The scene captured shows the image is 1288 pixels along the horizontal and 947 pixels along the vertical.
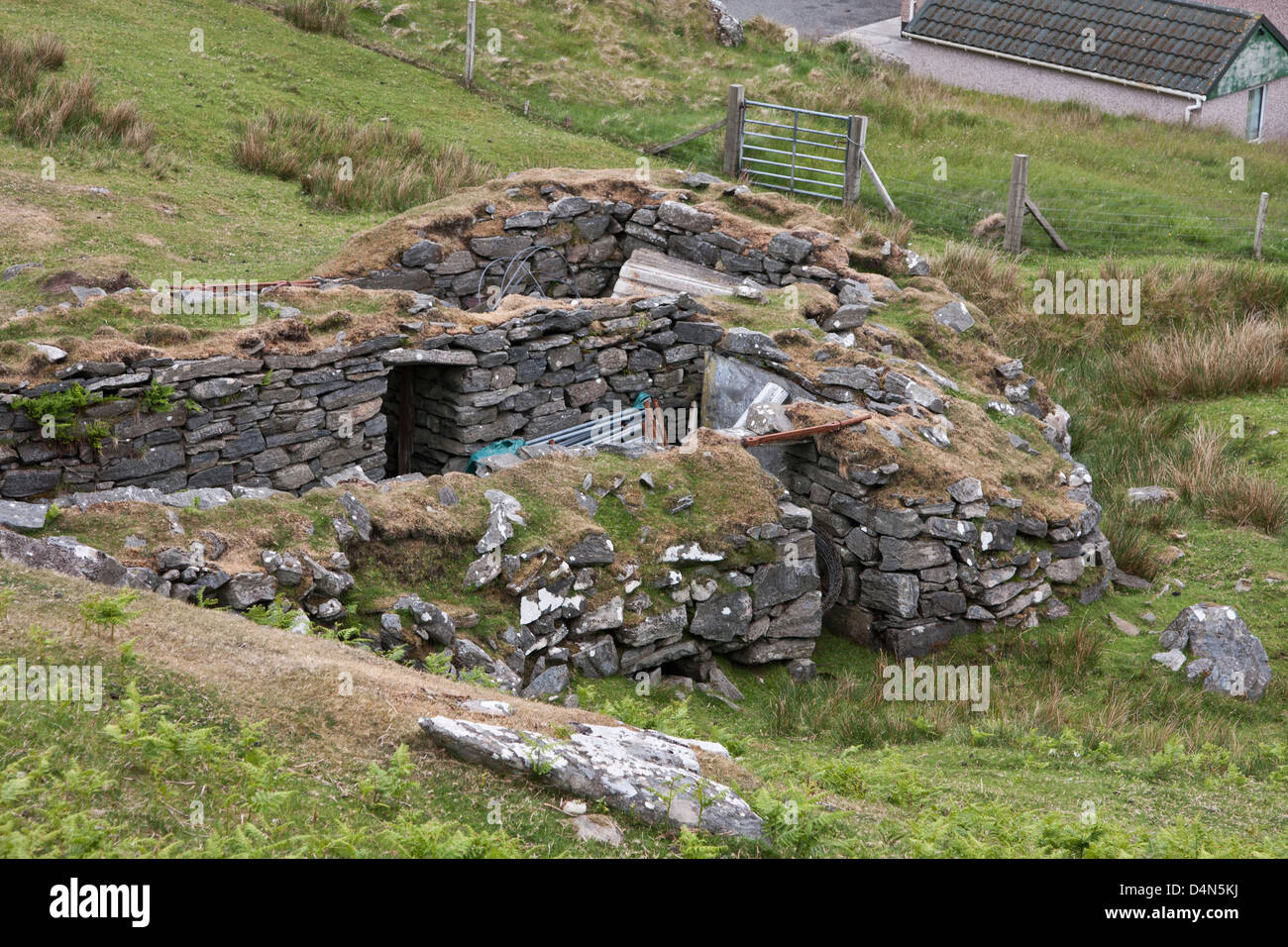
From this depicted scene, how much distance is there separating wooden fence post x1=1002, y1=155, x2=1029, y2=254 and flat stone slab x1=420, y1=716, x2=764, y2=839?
14447 millimetres

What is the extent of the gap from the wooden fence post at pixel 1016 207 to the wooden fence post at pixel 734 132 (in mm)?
4417

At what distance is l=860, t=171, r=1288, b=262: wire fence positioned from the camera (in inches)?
748

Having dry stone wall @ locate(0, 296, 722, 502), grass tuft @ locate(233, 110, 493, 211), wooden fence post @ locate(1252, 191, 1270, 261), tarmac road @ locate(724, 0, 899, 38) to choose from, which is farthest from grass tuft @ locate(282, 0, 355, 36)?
wooden fence post @ locate(1252, 191, 1270, 261)

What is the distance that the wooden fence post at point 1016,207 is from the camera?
18.0m

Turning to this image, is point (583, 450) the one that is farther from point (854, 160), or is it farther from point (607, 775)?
point (854, 160)

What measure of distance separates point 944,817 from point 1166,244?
1549cm

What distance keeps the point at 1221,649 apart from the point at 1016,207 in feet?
32.5

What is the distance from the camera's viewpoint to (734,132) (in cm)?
1989

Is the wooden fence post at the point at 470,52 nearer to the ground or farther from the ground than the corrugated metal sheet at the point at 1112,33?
nearer to the ground

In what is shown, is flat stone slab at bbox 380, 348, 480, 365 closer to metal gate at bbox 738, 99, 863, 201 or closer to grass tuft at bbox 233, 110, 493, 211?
grass tuft at bbox 233, 110, 493, 211

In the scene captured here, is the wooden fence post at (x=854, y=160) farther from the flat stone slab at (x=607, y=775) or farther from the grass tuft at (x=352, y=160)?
the flat stone slab at (x=607, y=775)

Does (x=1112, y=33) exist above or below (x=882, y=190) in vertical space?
above

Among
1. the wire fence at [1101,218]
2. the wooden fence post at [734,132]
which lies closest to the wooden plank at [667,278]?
the wooden fence post at [734,132]

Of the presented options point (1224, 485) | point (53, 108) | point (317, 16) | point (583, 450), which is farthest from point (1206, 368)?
point (317, 16)
